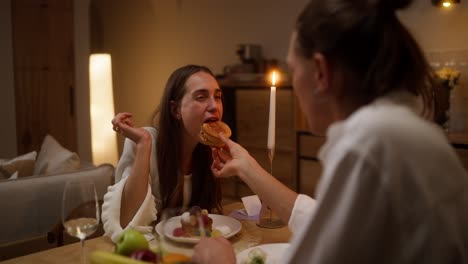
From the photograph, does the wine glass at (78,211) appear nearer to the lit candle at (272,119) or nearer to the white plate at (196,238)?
the white plate at (196,238)

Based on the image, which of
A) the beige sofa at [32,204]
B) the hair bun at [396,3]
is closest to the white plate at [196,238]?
the hair bun at [396,3]

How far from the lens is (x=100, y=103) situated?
4.60 m

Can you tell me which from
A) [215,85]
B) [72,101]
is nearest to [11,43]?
[72,101]

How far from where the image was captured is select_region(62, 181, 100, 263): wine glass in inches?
49.0

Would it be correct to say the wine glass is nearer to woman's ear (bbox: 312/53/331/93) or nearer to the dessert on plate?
the dessert on plate

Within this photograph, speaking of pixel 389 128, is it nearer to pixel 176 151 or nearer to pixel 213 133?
pixel 213 133

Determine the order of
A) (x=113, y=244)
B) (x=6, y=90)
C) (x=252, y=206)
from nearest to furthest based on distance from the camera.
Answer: (x=113, y=244), (x=252, y=206), (x=6, y=90)

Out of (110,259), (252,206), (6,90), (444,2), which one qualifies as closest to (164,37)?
(6,90)

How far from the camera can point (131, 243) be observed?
1.13 meters

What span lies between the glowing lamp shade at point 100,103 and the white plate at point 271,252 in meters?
3.41

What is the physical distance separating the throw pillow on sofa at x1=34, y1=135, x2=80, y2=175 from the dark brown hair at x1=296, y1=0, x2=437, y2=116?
245 centimetres

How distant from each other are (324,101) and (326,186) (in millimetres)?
229

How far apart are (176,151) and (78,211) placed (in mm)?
980

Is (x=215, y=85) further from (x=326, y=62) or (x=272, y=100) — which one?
(x=326, y=62)
